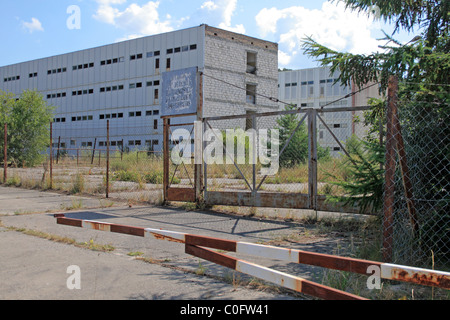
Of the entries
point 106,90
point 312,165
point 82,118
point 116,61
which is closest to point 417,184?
point 312,165

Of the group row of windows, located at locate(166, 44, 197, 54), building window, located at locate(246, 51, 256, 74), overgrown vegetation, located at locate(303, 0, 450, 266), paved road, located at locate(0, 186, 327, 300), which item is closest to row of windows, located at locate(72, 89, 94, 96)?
row of windows, located at locate(166, 44, 197, 54)

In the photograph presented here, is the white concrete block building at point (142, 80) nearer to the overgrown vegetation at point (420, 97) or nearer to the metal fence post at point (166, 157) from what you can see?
the metal fence post at point (166, 157)

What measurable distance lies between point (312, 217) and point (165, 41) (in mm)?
43792

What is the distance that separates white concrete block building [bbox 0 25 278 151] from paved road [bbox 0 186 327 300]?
35.4 metres

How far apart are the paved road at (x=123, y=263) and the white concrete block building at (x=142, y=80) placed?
35.4 m

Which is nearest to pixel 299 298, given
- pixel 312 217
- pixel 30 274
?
pixel 30 274

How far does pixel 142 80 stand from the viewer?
2023 inches

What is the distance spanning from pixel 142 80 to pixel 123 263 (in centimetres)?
4831

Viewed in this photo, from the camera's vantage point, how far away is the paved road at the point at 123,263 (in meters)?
4.07

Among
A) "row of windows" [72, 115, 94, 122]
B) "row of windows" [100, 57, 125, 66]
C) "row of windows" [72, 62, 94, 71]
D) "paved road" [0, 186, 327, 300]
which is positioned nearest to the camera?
"paved road" [0, 186, 327, 300]

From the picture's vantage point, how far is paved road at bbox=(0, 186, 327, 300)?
13.4 feet

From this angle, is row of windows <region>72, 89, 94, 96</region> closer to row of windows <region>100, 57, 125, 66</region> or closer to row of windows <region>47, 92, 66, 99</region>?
row of windows <region>47, 92, 66, 99</region>

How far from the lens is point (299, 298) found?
3928mm
